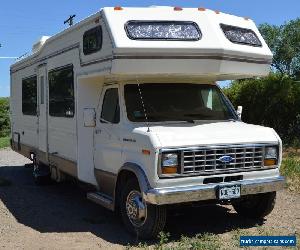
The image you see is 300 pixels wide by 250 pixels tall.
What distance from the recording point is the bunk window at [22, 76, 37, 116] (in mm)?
10909

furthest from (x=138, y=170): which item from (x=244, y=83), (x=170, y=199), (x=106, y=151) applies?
(x=244, y=83)

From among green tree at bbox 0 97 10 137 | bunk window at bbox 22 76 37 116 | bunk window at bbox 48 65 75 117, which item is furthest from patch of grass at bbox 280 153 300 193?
green tree at bbox 0 97 10 137

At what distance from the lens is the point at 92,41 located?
7574mm

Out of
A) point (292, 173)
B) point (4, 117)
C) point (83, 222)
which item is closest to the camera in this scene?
point (83, 222)

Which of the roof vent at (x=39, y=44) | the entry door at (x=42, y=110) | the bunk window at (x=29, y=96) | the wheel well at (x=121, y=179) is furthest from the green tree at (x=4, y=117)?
the wheel well at (x=121, y=179)

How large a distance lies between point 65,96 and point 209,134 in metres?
3.12

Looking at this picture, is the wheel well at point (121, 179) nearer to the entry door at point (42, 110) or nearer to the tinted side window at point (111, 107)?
the tinted side window at point (111, 107)

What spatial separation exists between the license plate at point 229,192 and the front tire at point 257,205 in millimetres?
647

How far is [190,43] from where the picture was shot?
22.6 feet

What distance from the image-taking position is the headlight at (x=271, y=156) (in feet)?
23.1

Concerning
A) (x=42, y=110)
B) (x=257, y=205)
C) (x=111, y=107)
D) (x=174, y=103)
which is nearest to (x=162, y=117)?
(x=174, y=103)

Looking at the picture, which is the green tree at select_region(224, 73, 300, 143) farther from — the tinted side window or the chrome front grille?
the tinted side window

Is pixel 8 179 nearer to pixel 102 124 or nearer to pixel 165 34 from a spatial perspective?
pixel 102 124

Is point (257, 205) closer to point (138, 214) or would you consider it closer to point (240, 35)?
point (138, 214)
